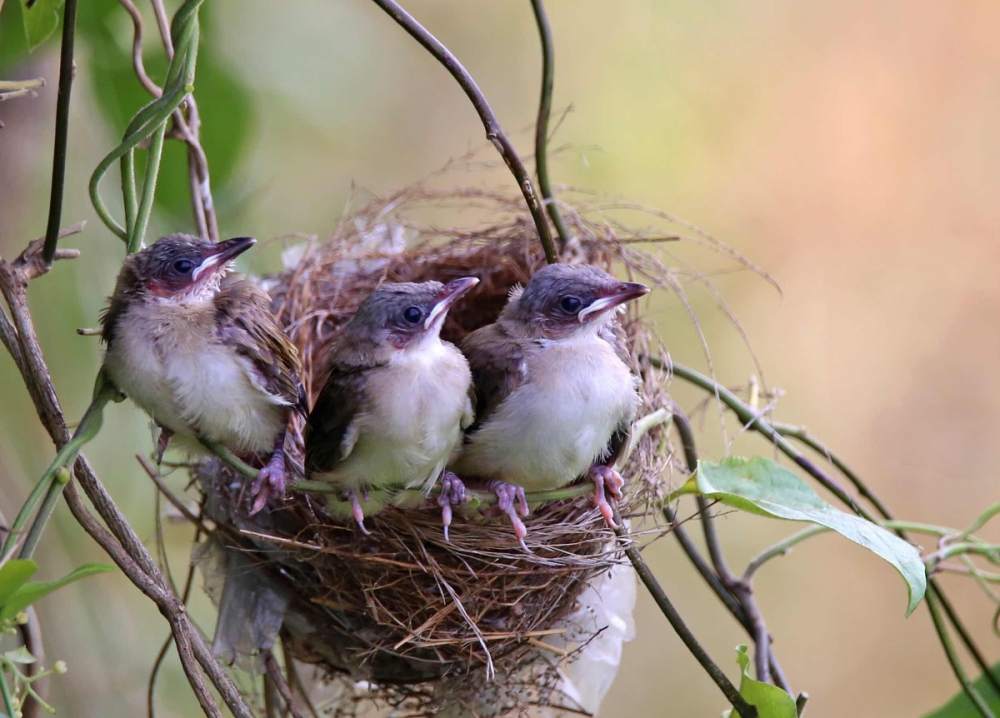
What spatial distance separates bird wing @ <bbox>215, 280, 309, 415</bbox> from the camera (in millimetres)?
1367

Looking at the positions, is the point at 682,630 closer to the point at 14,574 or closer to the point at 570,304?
the point at 570,304

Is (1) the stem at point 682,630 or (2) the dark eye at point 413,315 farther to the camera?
(2) the dark eye at point 413,315

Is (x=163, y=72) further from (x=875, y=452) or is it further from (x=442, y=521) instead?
(x=875, y=452)

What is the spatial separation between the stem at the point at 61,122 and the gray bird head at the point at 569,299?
74cm

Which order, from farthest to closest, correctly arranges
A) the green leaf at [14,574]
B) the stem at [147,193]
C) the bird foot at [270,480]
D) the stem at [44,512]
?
the bird foot at [270,480], the stem at [147,193], the stem at [44,512], the green leaf at [14,574]

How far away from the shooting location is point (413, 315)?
144 centimetres

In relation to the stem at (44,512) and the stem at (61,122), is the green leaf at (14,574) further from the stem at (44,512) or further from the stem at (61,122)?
the stem at (61,122)

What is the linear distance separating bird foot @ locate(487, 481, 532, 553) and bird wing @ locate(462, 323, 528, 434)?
136 mm

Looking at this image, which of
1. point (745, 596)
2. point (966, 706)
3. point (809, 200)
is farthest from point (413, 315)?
point (809, 200)

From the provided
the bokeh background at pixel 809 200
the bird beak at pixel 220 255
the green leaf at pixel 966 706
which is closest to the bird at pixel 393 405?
the bird beak at pixel 220 255

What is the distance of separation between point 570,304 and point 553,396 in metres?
0.17

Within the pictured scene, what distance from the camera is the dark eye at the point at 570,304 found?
152 cm

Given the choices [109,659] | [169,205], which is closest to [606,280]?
[169,205]

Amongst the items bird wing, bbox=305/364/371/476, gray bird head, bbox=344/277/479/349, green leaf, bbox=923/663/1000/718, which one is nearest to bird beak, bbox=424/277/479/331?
gray bird head, bbox=344/277/479/349
